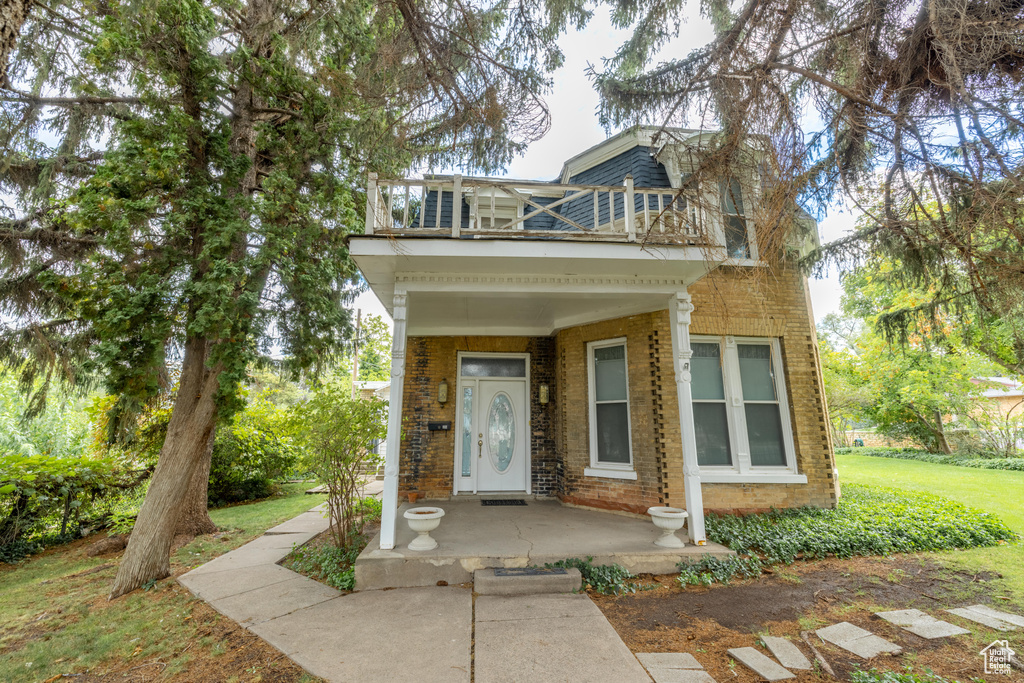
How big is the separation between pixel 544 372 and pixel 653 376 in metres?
2.18

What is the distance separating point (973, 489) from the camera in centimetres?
873

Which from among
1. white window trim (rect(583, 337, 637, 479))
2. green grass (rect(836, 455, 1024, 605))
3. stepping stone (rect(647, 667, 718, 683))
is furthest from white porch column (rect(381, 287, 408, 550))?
green grass (rect(836, 455, 1024, 605))

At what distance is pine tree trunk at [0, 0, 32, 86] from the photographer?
2.37m

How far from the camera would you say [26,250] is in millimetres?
5090

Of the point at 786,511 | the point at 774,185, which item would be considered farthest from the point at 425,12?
the point at 786,511

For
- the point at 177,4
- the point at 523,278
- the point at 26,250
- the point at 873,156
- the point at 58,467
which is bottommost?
the point at 58,467

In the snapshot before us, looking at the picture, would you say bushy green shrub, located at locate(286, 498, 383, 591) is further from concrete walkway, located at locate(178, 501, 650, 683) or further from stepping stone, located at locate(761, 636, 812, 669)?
stepping stone, located at locate(761, 636, 812, 669)

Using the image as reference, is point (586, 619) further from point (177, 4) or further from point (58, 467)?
point (58, 467)

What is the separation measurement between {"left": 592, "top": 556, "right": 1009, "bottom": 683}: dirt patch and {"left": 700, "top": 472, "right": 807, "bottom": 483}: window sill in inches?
54.3

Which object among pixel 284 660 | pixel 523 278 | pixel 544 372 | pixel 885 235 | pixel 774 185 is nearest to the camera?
pixel 284 660

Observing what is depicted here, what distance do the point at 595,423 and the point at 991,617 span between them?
4.22 m

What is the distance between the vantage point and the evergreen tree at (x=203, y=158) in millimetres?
3955

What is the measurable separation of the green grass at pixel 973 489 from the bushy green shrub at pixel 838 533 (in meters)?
0.27

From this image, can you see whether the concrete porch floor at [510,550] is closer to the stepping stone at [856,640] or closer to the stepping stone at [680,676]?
the stepping stone at [856,640]
